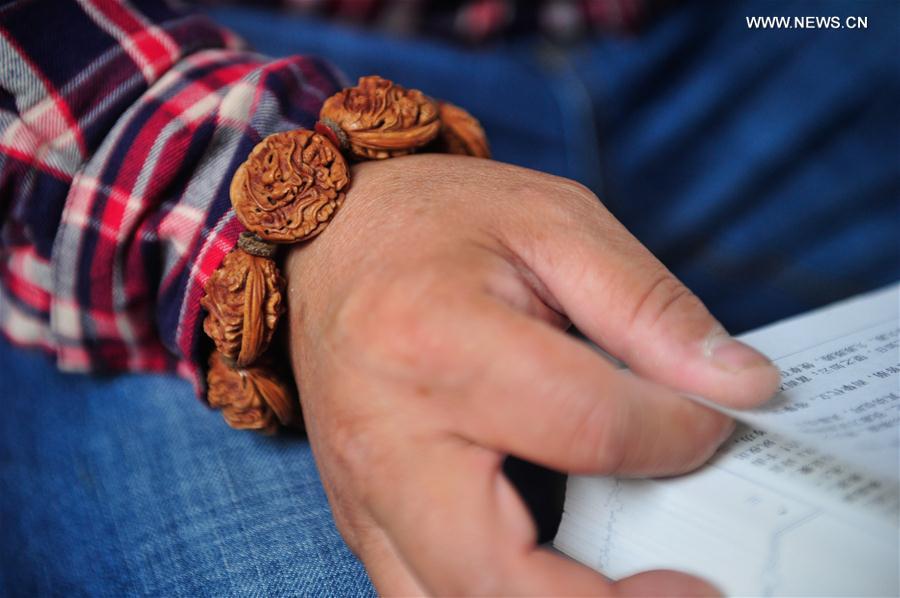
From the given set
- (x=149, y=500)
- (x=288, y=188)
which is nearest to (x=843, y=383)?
(x=288, y=188)

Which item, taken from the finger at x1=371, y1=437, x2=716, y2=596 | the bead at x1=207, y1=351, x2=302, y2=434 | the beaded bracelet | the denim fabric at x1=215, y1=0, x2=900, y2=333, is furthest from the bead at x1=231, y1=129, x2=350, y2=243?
the denim fabric at x1=215, y1=0, x2=900, y2=333

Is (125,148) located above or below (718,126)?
above

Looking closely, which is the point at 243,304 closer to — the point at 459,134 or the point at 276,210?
the point at 276,210

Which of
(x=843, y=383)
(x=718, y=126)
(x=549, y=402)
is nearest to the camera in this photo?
(x=549, y=402)

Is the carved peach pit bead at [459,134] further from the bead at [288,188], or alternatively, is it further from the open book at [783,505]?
the open book at [783,505]

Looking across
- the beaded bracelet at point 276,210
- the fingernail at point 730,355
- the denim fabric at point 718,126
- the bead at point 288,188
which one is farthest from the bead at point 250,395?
the denim fabric at point 718,126

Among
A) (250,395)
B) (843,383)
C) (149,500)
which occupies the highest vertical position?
(843,383)
